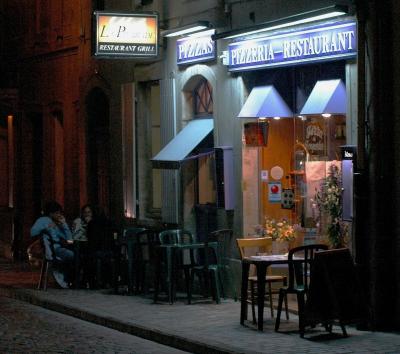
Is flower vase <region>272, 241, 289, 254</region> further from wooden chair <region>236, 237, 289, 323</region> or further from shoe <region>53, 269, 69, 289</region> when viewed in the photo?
shoe <region>53, 269, 69, 289</region>

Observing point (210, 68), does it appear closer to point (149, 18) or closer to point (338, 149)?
point (149, 18)

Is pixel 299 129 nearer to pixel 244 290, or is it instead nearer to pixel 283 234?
pixel 283 234

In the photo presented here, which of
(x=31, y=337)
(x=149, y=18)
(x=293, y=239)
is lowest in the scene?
(x=31, y=337)

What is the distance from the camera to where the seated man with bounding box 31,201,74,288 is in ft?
60.2

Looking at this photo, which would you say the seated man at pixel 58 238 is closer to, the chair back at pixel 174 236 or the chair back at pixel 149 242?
the chair back at pixel 149 242

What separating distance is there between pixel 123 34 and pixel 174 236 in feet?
11.2

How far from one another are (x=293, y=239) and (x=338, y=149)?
67.5 inches

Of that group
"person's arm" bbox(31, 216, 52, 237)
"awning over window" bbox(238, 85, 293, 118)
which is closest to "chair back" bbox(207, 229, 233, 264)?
"awning over window" bbox(238, 85, 293, 118)

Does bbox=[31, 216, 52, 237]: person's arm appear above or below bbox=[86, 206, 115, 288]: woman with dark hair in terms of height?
above

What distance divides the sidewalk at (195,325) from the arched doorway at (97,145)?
361cm

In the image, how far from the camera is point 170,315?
1467cm

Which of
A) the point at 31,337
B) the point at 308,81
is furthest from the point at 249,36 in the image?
the point at 31,337

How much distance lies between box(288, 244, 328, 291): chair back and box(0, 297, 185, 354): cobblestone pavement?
5.21ft

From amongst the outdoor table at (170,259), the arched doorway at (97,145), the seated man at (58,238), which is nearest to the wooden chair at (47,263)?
the seated man at (58,238)
